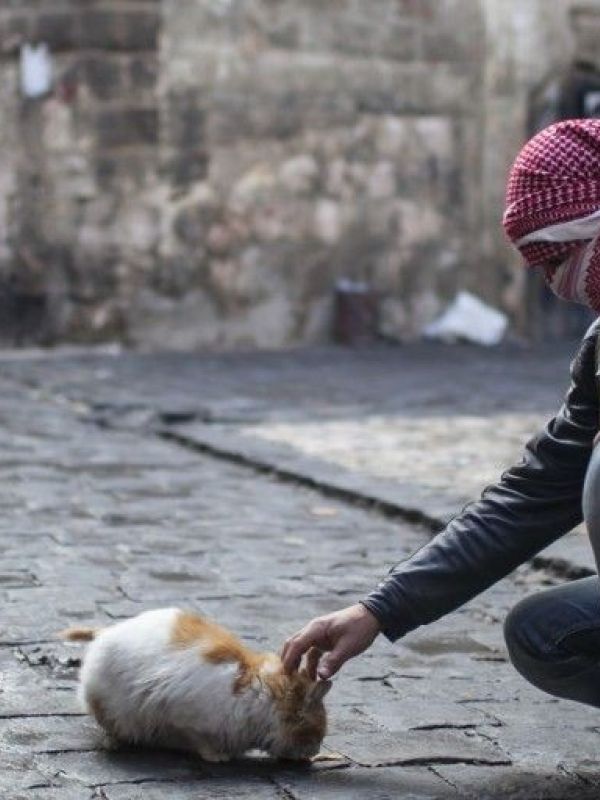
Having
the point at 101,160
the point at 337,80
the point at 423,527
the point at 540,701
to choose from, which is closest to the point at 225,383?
the point at 101,160

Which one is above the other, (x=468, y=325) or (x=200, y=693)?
(x=200, y=693)

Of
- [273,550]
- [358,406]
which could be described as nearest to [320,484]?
[273,550]

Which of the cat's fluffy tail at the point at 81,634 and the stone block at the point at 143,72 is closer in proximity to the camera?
the cat's fluffy tail at the point at 81,634

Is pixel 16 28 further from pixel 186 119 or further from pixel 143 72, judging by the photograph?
pixel 186 119

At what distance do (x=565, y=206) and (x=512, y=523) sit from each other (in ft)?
1.99

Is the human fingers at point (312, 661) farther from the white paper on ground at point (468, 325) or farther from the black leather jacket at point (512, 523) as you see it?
the white paper on ground at point (468, 325)

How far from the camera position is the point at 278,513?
7.01 meters

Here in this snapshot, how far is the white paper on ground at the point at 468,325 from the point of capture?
1596 cm

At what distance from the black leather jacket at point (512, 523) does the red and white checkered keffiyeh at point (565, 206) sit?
167mm

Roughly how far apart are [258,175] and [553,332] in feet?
10.4

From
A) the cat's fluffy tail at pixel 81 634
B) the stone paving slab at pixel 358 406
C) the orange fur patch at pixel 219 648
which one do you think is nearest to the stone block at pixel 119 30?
the stone paving slab at pixel 358 406

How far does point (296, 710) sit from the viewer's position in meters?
3.46

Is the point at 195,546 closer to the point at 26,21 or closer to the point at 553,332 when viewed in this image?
the point at 26,21

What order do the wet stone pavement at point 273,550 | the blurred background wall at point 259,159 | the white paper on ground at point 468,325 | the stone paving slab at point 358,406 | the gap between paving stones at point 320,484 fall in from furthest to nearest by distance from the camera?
the white paper on ground at point 468,325
the blurred background wall at point 259,159
the stone paving slab at point 358,406
the gap between paving stones at point 320,484
the wet stone pavement at point 273,550
